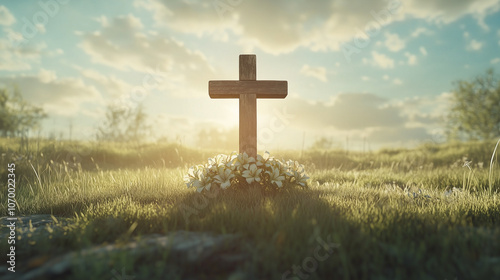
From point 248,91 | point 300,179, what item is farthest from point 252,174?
point 248,91

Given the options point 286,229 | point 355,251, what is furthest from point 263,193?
point 355,251

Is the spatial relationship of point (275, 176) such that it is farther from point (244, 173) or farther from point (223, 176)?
point (223, 176)

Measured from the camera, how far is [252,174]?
555 cm

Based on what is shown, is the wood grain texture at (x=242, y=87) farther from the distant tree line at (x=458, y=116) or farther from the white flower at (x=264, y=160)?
the distant tree line at (x=458, y=116)

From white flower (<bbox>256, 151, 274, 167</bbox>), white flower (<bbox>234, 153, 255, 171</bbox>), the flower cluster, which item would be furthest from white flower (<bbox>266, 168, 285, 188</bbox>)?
white flower (<bbox>234, 153, 255, 171</bbox>)

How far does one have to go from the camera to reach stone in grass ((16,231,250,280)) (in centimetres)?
275

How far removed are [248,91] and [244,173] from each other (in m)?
1.68

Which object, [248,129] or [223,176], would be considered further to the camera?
[248,129]

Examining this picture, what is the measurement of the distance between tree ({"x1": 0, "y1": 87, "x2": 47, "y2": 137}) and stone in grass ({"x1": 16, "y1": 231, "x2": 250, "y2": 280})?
117 feet

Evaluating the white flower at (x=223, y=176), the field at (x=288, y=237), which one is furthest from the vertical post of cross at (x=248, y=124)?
the field at (x=288, y=237)

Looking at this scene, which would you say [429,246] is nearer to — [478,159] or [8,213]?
[8,213]

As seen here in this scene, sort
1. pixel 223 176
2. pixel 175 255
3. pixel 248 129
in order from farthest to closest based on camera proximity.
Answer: pixel 248 129 < pixel 223 176 < pixel 175 255

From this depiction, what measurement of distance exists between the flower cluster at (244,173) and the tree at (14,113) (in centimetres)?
3397

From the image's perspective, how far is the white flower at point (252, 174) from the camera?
5414mm
